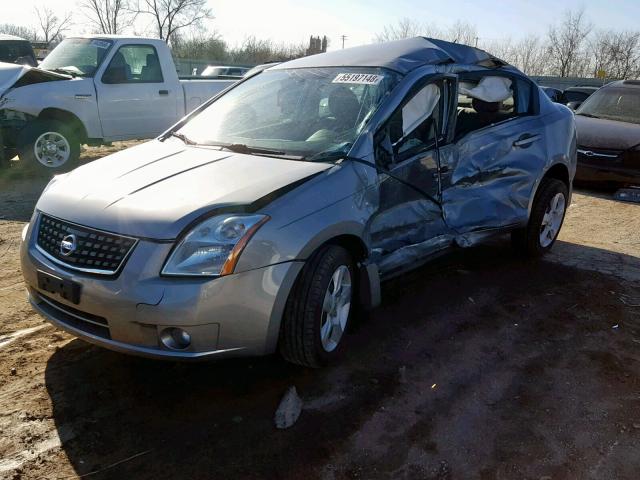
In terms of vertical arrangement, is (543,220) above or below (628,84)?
below

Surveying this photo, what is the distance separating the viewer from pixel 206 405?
292 centimetres

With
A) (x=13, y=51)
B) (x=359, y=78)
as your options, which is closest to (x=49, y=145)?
(x=13, y=51)

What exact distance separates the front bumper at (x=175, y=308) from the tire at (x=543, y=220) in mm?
3002

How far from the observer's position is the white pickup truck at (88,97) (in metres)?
8.02

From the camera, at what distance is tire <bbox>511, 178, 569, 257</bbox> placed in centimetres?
507

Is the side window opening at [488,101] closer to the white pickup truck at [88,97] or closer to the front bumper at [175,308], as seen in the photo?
the front bumper at [175,308]

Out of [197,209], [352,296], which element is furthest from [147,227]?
[352,296]

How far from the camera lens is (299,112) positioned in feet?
12.5

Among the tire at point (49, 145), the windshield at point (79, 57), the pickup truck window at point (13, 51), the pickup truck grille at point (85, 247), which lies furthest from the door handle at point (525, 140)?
the pickup truck window at point (13, 51)

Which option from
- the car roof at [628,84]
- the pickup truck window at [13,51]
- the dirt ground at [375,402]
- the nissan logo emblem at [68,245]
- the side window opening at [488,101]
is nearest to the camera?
the dirt ground at [375,402]

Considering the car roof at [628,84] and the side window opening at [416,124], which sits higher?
the side window opening at [416,124]

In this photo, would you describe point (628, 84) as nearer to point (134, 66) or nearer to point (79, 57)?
point (134, 66)

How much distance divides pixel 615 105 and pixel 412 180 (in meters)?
7.53

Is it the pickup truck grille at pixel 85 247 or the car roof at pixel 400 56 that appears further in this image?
the car roof at pixel 400 56
